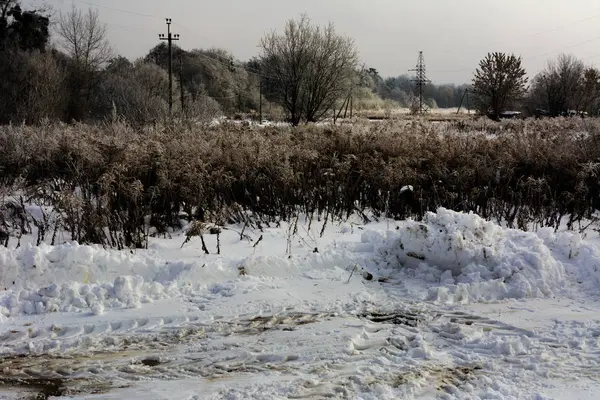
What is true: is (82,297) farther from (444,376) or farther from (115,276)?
(444,376)

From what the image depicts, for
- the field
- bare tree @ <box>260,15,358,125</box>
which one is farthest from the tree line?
the field

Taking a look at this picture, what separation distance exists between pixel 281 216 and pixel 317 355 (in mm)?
4845

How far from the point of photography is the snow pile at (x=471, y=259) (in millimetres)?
5590

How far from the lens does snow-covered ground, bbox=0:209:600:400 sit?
12.6 feet

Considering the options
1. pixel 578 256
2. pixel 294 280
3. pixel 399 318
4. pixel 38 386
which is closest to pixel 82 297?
pixel 38 386

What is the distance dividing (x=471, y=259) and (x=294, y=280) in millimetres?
2075

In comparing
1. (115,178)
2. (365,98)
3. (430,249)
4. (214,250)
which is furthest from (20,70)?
(365,98)

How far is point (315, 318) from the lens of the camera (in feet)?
16.3

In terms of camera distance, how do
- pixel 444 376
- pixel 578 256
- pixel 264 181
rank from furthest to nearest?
1. pixel 264 181
2. pixel 578 256
3. pixel 444 376

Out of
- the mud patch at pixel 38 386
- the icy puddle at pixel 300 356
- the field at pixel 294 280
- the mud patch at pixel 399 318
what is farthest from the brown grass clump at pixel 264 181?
the mud patch at pixel 399 318

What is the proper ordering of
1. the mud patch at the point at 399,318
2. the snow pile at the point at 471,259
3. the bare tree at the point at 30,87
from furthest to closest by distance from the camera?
the bare tree at the point at 30,87
the snow pile at the point at 471,259
the mud patch at the point at 399,318

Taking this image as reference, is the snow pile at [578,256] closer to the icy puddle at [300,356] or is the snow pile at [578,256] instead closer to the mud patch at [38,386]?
the icy puddle at [300,356]

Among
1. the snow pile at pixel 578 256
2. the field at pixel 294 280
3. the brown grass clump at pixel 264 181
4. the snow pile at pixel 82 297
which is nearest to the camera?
the field at pixel 294 280

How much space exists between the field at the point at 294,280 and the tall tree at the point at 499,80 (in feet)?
94.8
